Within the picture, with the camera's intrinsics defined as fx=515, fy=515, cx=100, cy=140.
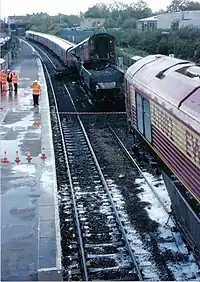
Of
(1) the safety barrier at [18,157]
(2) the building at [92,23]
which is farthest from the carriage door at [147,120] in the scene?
(2) the building at [92,23]

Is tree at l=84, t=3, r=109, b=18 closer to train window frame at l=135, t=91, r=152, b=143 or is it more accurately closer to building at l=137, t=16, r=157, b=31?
building at l=137, t=16, r=157, b=31

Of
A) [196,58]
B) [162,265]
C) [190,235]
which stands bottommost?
[162,265]

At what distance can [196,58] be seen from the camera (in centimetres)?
2744

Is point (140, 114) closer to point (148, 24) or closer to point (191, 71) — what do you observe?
point (191, 71)

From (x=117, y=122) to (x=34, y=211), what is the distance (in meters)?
10.6

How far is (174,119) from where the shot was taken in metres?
8.71

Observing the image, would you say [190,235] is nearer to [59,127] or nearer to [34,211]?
[34,211]

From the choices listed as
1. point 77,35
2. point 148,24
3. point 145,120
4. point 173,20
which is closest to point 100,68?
point 145,120

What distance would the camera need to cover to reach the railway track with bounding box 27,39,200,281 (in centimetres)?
807

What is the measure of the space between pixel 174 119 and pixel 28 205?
10.6ft

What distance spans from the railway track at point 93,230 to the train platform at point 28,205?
1.54ft

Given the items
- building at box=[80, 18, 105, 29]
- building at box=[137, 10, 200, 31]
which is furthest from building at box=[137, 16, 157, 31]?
building at box=[80, 18, 105, 29]

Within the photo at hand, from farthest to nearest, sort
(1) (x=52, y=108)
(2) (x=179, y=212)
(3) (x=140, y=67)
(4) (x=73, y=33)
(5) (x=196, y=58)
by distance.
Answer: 1. (4) (x=73, y=33)
2. (5) (x=196, y=58)
3. (1) (x=52, y=108)
4. (3) (x=140, y=67)
5. (2) (x=179, y=212)

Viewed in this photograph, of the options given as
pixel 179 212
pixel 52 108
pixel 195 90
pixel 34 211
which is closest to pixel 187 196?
pixel 179 212
